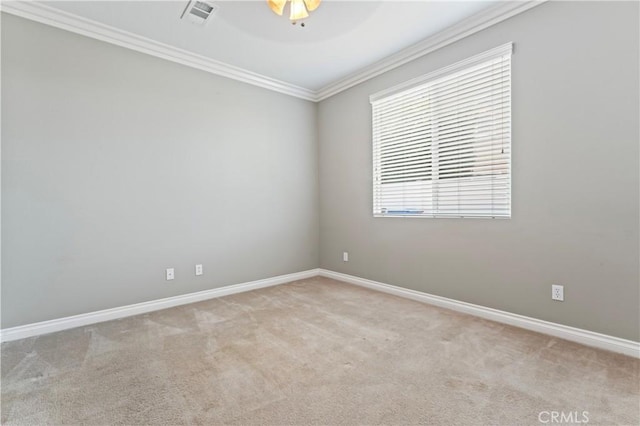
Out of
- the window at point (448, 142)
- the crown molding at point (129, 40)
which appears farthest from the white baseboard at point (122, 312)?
the crown molding at point (129, 40)

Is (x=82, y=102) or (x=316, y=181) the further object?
(x=316, y=181)

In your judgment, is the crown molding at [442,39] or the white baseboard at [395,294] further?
the crown molding at [442,39]

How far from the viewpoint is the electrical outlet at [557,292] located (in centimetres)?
224

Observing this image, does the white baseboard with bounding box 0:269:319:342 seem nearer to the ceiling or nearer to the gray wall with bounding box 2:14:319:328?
the gray wall with bounding box 2:14:319:328

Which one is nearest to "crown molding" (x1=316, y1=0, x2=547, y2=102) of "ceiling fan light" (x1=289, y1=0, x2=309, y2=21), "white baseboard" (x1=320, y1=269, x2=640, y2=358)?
"ceiling fan light" (x1=289, y1=0, x2=309, y2=21)

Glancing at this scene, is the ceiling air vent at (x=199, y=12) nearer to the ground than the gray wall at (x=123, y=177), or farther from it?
farther from it

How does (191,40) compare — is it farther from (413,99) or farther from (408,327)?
(408,327)

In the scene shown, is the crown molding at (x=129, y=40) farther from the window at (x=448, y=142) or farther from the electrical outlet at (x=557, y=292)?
the electrical outlet at (x=557, y=292)

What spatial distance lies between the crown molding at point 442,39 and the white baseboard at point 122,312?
2.81 m

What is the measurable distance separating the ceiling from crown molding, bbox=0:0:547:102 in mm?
64

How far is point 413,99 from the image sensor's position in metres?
3.22

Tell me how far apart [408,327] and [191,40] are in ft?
11.2

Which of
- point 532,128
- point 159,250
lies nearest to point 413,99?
point 532,128

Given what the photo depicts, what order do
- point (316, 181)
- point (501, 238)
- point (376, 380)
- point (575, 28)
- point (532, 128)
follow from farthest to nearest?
point (316, 181)
point (501, 238)
point (532, 128)
point (575, 28)
point (376, 380)
